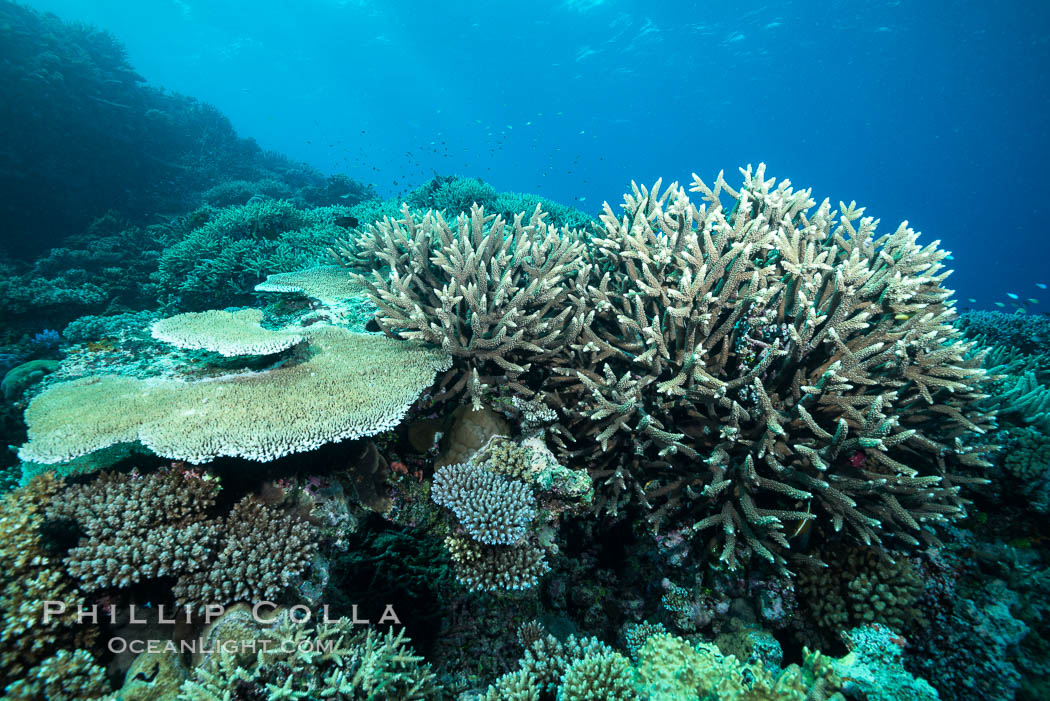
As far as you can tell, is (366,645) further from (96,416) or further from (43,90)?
(43,90)

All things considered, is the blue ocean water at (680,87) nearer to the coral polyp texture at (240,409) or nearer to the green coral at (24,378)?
the green coral at (24,378)

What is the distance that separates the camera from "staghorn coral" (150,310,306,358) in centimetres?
356

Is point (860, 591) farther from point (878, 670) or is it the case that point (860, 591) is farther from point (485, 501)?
point (485, 501)

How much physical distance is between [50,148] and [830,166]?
430 ft

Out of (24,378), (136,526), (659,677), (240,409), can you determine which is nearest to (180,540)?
(136,526)

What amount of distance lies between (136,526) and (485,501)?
7.92 feet

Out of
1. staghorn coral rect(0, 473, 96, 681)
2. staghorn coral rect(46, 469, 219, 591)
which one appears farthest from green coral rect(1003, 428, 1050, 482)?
staghorn coral rect(0, 473, 96, 681)

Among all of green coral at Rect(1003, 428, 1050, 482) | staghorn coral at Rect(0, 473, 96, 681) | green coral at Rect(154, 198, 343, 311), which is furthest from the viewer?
green coral at Rect(154, 198, 343, 311)

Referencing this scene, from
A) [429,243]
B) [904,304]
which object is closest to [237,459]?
[429,243]

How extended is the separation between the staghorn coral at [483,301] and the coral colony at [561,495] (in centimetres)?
4

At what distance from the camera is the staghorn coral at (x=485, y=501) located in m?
3.28

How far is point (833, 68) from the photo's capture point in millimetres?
62500

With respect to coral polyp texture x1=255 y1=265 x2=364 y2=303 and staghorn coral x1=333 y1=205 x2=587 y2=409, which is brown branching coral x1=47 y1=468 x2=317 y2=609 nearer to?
staghorn coral x1=333 y1=205 x2=587 y2=409

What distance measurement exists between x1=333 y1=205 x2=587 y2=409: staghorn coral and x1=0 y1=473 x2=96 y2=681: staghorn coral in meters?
2.73
